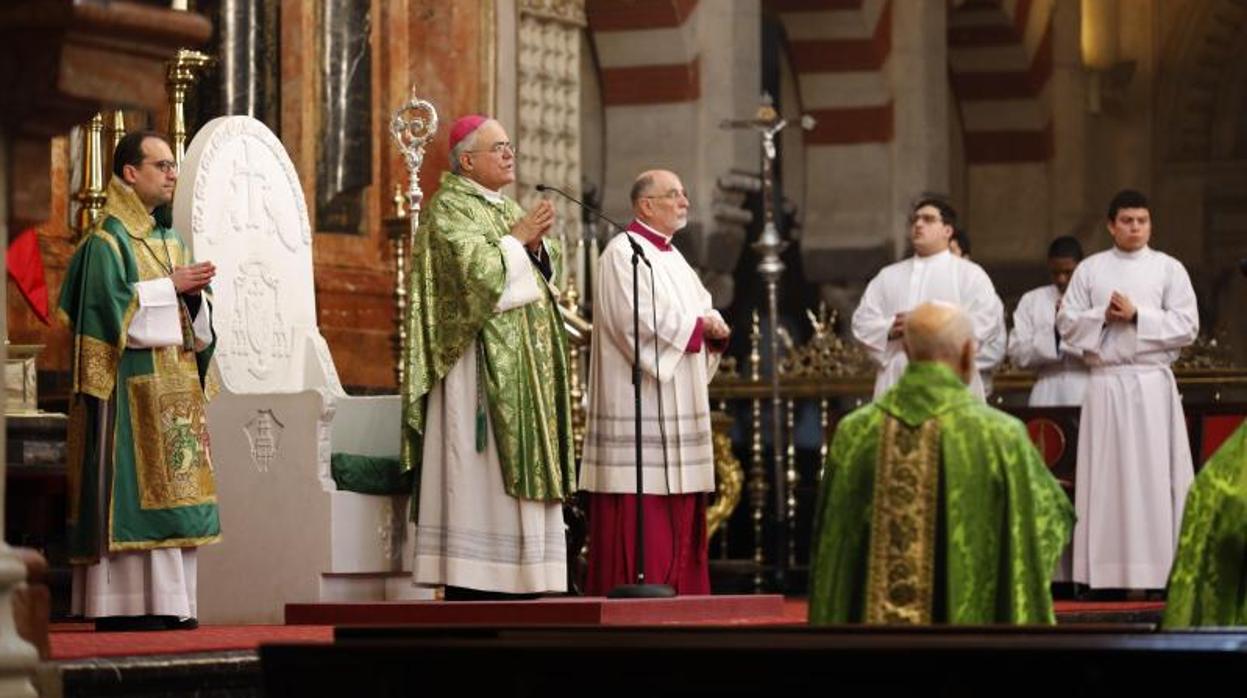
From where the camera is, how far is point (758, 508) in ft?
57.0

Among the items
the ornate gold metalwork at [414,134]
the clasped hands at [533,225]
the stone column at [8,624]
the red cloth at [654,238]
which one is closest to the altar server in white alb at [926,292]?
the red cloth at [654,238]

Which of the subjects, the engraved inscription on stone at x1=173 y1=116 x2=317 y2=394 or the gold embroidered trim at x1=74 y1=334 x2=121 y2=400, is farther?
the engraved inscription on stone at x1=173 y1=116 x2=317 y2=394

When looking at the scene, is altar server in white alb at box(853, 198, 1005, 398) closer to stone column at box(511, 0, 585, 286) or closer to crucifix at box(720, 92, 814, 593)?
crucifix at box(720, 92, 814, 593)

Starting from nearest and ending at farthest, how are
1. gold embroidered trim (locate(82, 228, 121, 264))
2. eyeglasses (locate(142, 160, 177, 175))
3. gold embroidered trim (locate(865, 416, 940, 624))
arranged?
gold embroidered trim (locate(865, 416, 940, 624)) → gold embroidered trim (locate(82, 228, 121, 264)) → eyeglasses (locate(142, 160, 177, 175))

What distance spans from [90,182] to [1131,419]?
4897 millimetres

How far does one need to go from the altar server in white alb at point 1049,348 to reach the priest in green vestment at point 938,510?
7.18 meters

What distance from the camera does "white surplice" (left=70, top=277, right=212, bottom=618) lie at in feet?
35.0

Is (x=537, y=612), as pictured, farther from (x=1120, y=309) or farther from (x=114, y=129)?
(x=1120, y=309)

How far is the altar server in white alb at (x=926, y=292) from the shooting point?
14.0 meters

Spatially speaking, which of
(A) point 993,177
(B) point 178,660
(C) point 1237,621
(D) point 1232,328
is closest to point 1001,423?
(C) point 1237,621

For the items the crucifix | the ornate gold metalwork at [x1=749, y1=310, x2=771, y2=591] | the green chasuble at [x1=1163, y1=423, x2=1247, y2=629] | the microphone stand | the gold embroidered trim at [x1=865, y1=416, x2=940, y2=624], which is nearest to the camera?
the gold embroidered trim at [x1=865, y1=416, x2=940, y2=624]

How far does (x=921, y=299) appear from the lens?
14.1 metres

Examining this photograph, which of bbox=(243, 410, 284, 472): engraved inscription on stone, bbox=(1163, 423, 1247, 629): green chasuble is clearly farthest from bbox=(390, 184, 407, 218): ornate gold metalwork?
bbox=(1163, 423, 1247, 629): green chasuble

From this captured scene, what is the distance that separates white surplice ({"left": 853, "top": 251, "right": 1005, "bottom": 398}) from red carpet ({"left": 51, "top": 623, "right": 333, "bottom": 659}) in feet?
12.4
